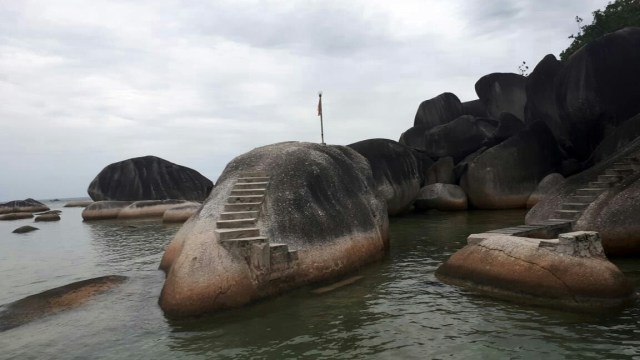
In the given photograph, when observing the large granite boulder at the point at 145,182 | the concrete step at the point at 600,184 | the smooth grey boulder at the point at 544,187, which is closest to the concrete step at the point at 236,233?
the concrete step at the point at 600,184

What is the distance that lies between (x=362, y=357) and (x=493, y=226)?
43.7 ft

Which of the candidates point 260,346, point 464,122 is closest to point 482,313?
point 260,346

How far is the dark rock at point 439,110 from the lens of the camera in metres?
38.8

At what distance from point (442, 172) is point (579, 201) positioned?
16.1 m

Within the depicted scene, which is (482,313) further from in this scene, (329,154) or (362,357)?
(329,154)

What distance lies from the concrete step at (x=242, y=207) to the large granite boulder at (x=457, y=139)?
934 inches

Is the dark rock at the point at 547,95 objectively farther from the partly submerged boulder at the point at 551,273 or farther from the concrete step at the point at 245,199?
the concrete step at the point at 245,199

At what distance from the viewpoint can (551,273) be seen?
783 centimetres

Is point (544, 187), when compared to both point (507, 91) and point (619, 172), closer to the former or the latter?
point (619, 172)

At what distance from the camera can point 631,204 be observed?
10.8m

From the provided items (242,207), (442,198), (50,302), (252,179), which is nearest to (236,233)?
(242,207)

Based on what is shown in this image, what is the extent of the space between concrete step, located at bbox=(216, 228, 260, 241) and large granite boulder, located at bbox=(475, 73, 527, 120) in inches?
1224

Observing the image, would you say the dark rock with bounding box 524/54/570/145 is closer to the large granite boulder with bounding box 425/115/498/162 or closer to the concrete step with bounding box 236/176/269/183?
the large granite boulder with bounding box 425/115/498/162

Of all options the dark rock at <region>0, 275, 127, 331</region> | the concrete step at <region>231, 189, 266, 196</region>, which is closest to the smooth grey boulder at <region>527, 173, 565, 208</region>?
the concrete step at <region>231, 189, 266, 196</region>
